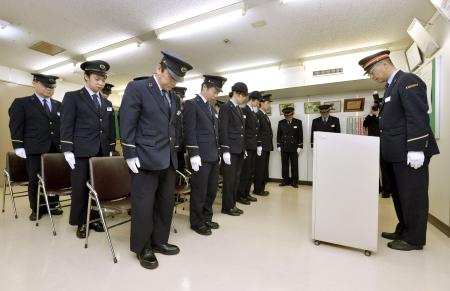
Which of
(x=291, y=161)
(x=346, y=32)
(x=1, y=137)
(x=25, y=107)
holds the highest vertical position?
(x=346, y=32)

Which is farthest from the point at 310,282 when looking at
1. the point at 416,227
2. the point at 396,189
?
the point at 396,189

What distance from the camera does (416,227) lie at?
7.04 feet

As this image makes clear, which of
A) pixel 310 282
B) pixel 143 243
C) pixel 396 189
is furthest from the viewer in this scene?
pixel 396 189

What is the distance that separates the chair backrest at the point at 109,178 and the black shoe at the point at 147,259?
0.61 m

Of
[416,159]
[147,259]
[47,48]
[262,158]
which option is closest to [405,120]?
[416,159]

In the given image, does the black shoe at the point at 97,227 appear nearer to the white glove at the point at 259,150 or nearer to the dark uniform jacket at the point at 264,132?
the white glove at the point at 259,150

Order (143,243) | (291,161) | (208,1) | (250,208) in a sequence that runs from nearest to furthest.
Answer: (143,243)
(208,1)
(250,208)
(291,161)

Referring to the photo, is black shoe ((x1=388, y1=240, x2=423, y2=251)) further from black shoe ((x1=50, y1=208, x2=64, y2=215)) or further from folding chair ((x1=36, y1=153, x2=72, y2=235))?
black shoe ((x1=50, y1=208, x2=64, y2=215))

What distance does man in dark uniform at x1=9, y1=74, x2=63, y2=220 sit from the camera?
290 cm

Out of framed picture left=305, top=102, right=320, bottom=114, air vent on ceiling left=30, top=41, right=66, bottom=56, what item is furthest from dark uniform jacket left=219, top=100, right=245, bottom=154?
air vent on ceiling left=30, top=41, right=66, bottom=56

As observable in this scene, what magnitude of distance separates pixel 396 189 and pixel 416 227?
37 centimetres

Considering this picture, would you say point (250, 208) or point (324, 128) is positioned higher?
point (324, 128)

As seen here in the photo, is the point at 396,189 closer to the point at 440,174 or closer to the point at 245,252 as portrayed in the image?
the point at 440,174

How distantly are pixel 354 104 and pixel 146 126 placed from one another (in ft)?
16.7
